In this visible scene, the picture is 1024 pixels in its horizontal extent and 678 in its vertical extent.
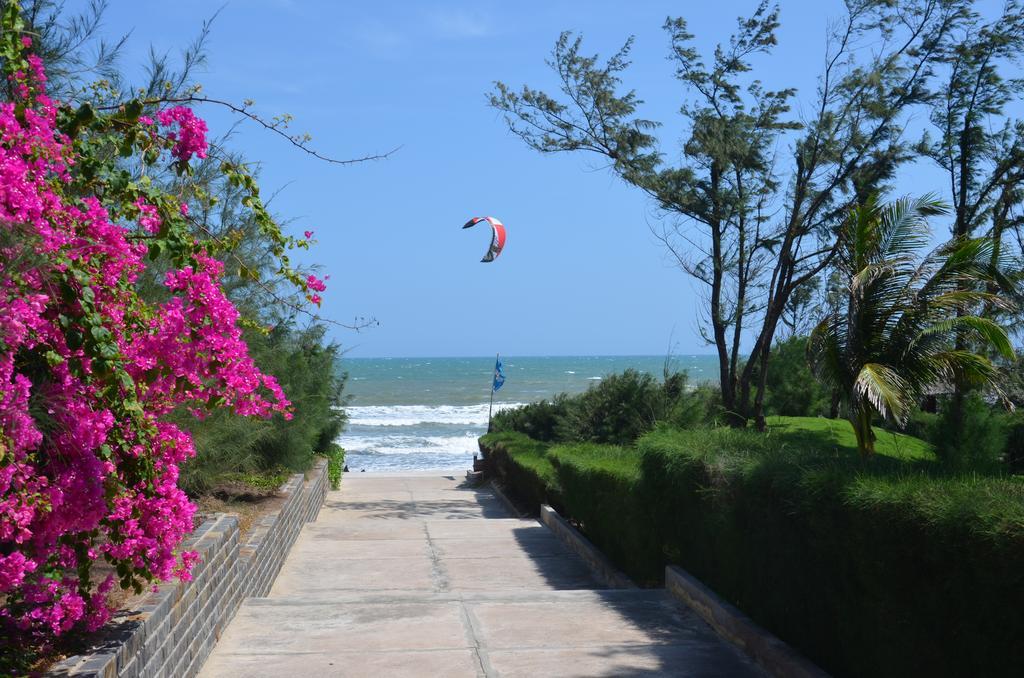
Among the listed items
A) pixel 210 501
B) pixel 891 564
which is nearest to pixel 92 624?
pixel 891 564

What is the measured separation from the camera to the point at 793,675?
4980 mm

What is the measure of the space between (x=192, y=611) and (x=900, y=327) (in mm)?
6654

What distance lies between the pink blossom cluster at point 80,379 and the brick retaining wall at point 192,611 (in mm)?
179

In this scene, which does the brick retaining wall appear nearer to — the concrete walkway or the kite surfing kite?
the concrete walkway

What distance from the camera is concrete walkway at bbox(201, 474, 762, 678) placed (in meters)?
5.43

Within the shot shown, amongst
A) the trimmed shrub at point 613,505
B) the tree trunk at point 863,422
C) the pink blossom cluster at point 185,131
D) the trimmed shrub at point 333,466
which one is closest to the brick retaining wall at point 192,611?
the pink blossom cluster at point 185,131

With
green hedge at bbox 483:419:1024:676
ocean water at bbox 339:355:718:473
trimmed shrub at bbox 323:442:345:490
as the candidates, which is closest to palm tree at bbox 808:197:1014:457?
green hedge at bbox 483:419:1024:676

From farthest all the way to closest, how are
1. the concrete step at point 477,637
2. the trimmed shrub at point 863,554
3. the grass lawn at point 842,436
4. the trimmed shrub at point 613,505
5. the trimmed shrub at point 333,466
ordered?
1. the trimmed shrub at point 333,466
2. the grass lawn at point 842,436
3. the trimmed shrub at point 613,505
4. the concrete step at point 477,637
5. the trimmed shrub at point 863,554

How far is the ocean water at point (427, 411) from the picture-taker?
127 feet

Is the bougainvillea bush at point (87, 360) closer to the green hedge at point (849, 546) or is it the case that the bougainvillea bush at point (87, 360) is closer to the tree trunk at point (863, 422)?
the green hedge at point (849, 546)

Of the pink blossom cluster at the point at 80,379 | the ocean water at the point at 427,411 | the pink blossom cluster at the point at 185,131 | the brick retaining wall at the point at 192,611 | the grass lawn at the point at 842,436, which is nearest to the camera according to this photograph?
the pink blossom cluster at the point at 80,379

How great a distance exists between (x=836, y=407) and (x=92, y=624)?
66.5 feet

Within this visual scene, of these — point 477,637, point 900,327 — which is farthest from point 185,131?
point 900,327

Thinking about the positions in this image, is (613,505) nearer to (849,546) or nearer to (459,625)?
(459,625)
